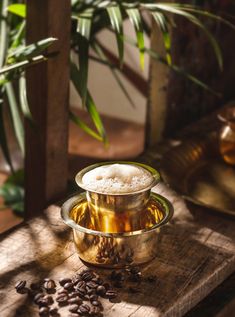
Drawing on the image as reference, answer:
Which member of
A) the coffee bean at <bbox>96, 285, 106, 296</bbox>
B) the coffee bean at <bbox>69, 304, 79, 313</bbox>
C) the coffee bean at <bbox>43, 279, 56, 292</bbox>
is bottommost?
the coffee bean at <bbox>96, 285, 106, 296</bbox>

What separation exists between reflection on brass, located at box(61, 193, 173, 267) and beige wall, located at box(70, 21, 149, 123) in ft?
6.01

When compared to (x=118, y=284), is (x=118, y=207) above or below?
above

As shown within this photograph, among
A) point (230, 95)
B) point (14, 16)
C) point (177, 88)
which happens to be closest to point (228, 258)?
point (177, 88)

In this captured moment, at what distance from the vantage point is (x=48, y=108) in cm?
211

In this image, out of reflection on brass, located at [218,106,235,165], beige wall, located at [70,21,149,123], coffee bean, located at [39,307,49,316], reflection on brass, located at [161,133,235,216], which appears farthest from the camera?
beige wall, located at [70,21,149,123]

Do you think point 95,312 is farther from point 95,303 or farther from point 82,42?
point 82,42

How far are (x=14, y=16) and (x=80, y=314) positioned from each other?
4.46 ft

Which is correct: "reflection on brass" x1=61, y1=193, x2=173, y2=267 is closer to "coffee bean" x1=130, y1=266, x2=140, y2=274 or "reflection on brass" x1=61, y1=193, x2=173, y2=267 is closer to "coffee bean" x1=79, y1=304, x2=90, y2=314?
"coffee bean" x1=130, y1=266, x2=140, y2=274

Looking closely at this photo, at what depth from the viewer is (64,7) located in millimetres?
2033

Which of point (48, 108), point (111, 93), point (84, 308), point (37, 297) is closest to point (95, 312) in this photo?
point (84, 308)

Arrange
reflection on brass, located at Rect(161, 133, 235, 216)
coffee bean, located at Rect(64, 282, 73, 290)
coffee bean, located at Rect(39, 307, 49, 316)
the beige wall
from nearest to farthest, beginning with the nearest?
coffee bean, located at Rect(39, 307, 49, 316) < coffee bean, located at Rect(64, 282, 73, 290) < reflection on brass, located at Rect(161, 133, 235, 216) < the beige wall

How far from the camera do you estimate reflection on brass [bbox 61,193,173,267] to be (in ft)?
5.81

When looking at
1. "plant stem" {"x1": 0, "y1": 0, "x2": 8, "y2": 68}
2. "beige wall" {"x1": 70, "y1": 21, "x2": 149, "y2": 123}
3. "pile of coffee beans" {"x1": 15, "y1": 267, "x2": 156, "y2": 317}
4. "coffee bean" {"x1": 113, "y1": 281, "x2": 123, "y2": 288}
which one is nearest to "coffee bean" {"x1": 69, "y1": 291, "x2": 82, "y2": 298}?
"pile of coffee beans" {"x1": 15, "y1": 267, "x2": 156, "y2": 317}

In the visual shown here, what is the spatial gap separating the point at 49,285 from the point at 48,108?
61cm
